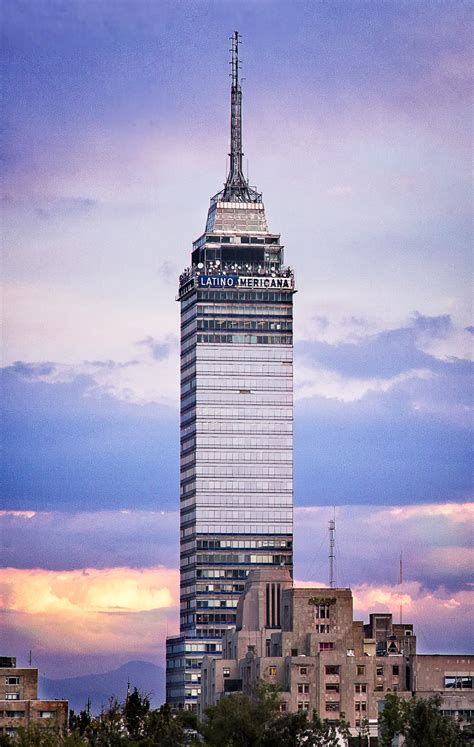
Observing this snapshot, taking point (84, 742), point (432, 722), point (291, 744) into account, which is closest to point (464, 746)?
point (432, 722)

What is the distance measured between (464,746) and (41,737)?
123 feet

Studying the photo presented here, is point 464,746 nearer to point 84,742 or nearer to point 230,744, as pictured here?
point 230,744

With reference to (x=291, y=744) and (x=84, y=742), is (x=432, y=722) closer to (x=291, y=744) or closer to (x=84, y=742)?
(x=291, y=744)

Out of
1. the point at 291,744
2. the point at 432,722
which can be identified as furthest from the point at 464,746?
the point at 291,744

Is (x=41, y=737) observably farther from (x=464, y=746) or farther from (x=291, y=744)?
(x=464, y=746)

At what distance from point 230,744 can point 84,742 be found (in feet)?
43.5

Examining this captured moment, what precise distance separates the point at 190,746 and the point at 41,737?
1431 cm

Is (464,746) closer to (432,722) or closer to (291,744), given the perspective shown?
(432,722)

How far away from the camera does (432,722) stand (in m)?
194

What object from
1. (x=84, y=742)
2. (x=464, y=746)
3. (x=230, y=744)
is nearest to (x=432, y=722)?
(x=464, y=746)

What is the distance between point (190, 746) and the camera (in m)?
199

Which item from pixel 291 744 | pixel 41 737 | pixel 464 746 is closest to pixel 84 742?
pixel 41 737

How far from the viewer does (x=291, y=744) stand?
19988cm

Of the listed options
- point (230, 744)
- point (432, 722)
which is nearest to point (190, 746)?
point (230, 744)
